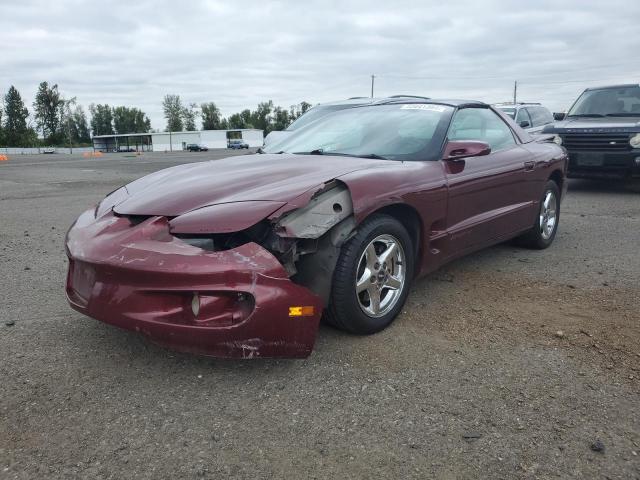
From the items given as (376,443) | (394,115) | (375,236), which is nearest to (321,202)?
(375,236)

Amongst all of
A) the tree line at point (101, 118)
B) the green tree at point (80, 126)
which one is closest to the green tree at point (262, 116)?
the tree line at point (101, 118)

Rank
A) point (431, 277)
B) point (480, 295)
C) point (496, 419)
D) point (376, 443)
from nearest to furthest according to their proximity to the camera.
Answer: point (376, 443) → point (496, 419) → point (480, 295) → point (431, 277)

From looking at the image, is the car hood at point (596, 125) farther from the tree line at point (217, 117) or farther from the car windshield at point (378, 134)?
the tree line at point (217, 117)

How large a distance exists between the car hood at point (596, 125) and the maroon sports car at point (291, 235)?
5.72 meters

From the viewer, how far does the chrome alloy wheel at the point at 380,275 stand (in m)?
3.08

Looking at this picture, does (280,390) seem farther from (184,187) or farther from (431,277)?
(431,277)

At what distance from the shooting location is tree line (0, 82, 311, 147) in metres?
104

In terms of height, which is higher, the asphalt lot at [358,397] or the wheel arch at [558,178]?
the wheel arch at [558,178]

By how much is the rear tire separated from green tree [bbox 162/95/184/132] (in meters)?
115

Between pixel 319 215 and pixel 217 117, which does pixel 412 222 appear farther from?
pixel 217 117

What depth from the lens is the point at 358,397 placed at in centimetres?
252

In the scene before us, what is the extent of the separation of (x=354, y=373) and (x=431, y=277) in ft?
6.00

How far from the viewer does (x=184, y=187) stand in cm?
316

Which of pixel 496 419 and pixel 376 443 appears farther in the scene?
pixel 496 419
